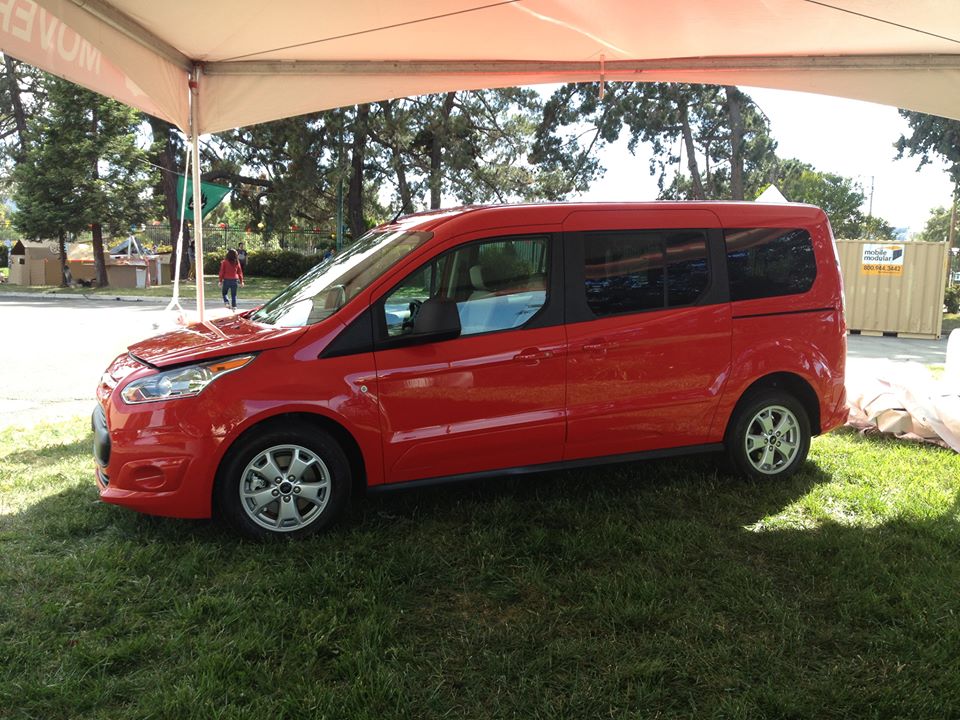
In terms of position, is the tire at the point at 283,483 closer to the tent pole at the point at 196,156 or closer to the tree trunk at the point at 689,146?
the tent pole at the point at 196,156

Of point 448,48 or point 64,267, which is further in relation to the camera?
point 64,267

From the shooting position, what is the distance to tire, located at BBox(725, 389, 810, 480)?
5.04m

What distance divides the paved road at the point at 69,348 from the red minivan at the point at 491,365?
240 centimetres

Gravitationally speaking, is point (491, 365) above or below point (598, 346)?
below

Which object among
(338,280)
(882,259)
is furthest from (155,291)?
(338,280)

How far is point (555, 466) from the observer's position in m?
4.52

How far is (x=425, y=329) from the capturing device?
13.2 ft

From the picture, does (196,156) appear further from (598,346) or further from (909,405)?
(909,405)

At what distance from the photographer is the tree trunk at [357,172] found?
31.1 meters

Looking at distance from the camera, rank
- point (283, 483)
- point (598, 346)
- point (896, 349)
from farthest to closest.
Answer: point (896, 349) < point (598, 346) < point (283, 483)

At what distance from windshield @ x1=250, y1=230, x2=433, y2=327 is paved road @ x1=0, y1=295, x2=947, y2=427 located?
5.14 ft

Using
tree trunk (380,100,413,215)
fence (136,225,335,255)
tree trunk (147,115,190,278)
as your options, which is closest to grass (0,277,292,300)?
tree trunk (147,115,190,278)

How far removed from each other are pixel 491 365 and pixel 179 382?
1690 mm

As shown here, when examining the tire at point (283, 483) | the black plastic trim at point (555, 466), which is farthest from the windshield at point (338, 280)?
the black plastic trim at point (555, 466)
